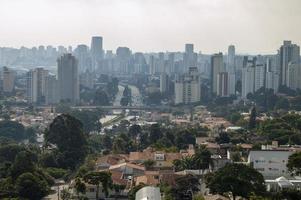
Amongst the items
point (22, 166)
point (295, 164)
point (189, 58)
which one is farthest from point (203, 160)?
point (189, 58)

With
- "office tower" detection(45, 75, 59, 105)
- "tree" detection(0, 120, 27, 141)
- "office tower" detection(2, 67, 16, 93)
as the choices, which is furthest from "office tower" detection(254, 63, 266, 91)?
"tree" detection(0, 120, 27, 141)

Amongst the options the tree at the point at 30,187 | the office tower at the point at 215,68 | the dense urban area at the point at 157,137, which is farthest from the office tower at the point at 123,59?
the tree at the point at 30,187

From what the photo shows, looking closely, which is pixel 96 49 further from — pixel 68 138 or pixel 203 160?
pixel 203 160

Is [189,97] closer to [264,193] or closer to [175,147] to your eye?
[175,147]

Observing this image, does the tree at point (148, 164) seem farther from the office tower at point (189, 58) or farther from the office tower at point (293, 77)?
the office tower at point (189, 58)

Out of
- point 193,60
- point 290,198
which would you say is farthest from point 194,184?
point 193,60
